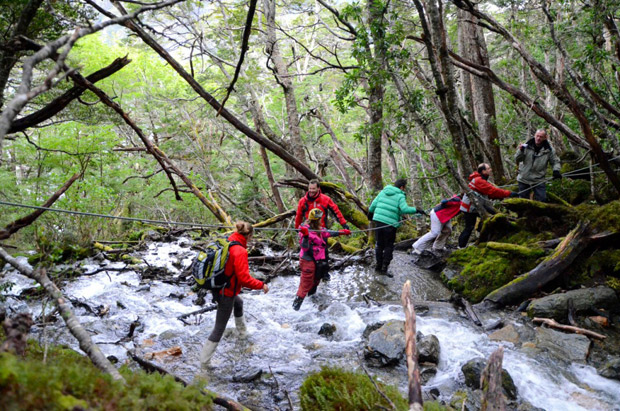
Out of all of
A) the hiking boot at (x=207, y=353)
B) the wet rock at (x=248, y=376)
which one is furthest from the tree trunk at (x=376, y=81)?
the wet rock at (x=248, y=376)

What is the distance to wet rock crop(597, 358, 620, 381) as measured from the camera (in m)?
4.36

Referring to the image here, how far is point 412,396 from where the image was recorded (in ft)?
9.46

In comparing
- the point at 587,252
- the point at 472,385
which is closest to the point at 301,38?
the point at 587,252

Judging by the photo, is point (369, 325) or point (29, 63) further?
point (369, 325)

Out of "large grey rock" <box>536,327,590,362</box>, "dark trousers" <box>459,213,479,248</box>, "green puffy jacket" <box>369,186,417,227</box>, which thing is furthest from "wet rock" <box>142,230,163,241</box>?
"large grey rock" <box>536,327,590,362</box>

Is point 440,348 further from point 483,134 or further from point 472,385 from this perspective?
point 483,134

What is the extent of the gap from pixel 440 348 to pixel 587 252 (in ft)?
11.5

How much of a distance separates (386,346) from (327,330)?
4.17ft

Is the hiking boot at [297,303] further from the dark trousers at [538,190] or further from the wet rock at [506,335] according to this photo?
the dark trousers at [538,190]

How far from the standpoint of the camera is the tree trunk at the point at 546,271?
6.49 meters

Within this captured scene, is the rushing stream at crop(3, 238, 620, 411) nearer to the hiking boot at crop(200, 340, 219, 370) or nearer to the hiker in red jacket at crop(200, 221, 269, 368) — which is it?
the hiking boot at crop(200, 340, 219, 370)

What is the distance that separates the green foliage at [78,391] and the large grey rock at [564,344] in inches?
185

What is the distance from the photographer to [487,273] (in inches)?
291

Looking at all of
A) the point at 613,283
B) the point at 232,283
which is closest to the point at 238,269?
the point at 232,283
